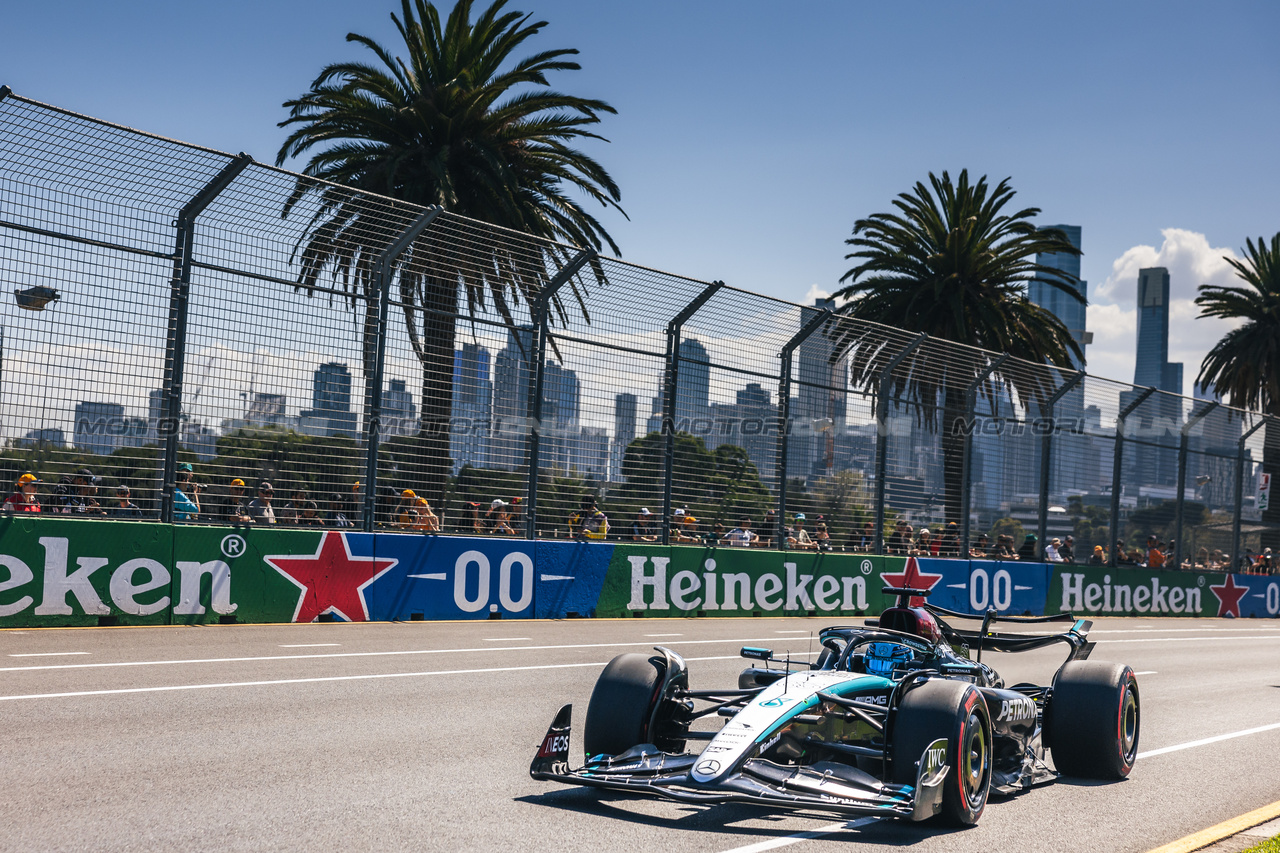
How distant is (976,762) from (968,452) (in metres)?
16.9

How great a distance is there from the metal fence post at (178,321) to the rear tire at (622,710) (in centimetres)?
752

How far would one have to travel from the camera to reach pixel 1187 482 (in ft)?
92.4

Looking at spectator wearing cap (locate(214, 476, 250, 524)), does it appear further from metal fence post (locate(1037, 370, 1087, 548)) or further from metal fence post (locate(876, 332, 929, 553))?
metal fence post (locate(1037, 370, 1087, 548))

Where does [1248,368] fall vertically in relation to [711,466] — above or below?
above

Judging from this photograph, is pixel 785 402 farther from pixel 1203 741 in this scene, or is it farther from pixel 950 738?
pixel 950 738

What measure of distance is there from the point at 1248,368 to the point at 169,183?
120 feet

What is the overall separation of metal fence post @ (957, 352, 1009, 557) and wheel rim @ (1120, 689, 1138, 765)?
14.9 meters

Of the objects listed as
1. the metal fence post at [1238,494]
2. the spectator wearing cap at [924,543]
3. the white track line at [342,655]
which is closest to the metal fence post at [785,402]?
the spectator wearing cap at [924,543]

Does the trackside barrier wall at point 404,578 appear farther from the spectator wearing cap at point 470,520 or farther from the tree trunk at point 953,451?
the tree trunk at point 953,451

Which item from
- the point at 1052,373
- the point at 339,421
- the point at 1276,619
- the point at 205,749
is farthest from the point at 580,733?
the point at 1276,619

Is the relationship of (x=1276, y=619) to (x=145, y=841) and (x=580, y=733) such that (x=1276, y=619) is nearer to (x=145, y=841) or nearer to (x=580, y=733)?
(x=580, y=733)

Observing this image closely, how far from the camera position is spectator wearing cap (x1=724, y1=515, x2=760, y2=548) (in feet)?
59.7

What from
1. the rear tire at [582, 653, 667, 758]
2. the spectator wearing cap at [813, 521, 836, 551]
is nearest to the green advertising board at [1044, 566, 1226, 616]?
the spectator wearing cap at [813, 521, 836, 551]

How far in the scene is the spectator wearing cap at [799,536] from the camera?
19.1 meters
